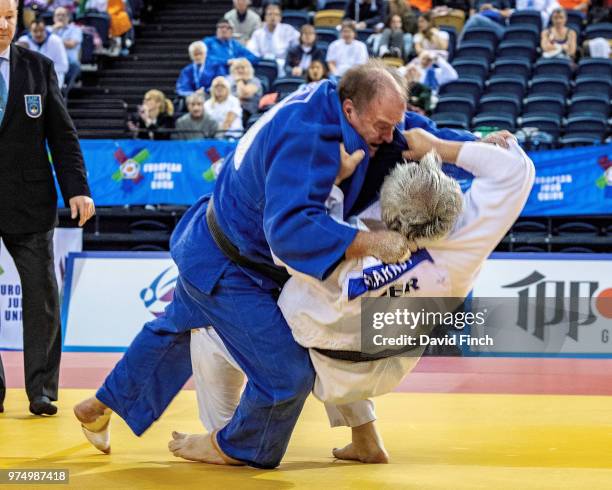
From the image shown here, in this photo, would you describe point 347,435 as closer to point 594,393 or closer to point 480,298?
point 594,393

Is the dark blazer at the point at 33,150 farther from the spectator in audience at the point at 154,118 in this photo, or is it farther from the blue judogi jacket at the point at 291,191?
the spectator in audience at the point at 154,118

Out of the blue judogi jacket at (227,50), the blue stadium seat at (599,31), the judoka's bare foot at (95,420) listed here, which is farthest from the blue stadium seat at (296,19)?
the judoka's bare foot at (95,420)

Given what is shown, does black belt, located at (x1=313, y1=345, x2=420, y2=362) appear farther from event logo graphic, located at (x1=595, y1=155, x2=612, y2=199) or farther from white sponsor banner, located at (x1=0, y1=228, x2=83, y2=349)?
event logo graphic, located at (x1=595, y1=155, x2=612, y2=199)

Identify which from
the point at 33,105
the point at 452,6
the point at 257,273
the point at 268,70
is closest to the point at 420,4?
the point at 452,6

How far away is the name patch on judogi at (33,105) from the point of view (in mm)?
4311

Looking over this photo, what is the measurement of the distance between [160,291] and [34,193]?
3.28 m

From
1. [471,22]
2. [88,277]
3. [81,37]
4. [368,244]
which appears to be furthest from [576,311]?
[81,37]

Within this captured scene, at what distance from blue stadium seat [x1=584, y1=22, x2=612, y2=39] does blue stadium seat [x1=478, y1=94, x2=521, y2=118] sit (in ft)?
6.26

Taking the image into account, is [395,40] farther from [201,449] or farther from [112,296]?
[201,449]

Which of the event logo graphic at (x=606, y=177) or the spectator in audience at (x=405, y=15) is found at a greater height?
the spectator in audience at (x=405, y=15)

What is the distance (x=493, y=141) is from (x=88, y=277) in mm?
5090

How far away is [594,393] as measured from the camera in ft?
16.9

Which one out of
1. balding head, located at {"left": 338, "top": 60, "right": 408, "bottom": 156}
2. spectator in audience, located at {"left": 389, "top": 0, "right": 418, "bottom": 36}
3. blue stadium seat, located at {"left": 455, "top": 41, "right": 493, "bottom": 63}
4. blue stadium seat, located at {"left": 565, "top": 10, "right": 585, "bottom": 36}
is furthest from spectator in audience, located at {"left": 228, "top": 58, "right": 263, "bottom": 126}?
balding head, located at {"left": 338, "top": 60, "right": 408, "bottom": 156}

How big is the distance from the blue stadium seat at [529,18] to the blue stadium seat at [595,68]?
43.1 inches
